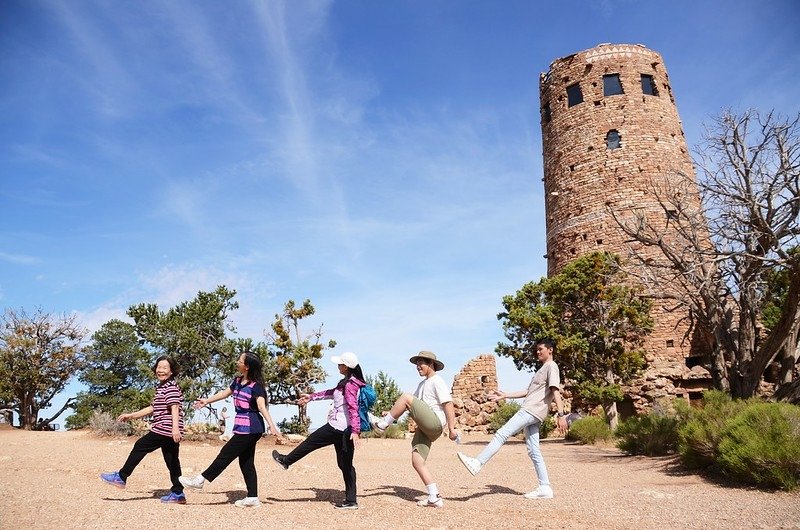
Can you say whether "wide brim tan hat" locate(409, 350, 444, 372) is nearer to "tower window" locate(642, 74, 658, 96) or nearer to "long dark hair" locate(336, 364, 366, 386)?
"long dark hair" locate(336, 364, 366, 386)

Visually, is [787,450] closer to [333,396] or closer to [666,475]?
[666,475]

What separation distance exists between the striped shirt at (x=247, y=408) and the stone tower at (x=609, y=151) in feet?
65.4

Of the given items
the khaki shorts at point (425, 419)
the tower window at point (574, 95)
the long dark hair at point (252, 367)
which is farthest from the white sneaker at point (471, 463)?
the tower window at point (574, 95)

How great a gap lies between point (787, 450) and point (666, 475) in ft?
8.13

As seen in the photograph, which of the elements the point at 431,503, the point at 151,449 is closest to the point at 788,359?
the point at 431,503

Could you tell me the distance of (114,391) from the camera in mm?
28250

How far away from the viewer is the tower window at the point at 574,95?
2617 cm

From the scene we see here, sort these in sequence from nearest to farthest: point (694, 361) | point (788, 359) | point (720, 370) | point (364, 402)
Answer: point (364, 402) → point (788, 359) → point (720, 370) → point (694, 361)

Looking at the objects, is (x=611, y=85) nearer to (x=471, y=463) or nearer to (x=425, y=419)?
(x=471, y=463)

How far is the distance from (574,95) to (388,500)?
23617 mm

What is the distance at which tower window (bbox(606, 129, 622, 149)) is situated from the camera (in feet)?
81.3

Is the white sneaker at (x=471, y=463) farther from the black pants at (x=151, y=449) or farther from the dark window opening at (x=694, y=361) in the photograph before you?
the dark window opening at (x=694, y=361)

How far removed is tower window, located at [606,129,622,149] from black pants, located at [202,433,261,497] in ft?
Answer: 73.6

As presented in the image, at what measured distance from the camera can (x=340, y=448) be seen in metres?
6.42
